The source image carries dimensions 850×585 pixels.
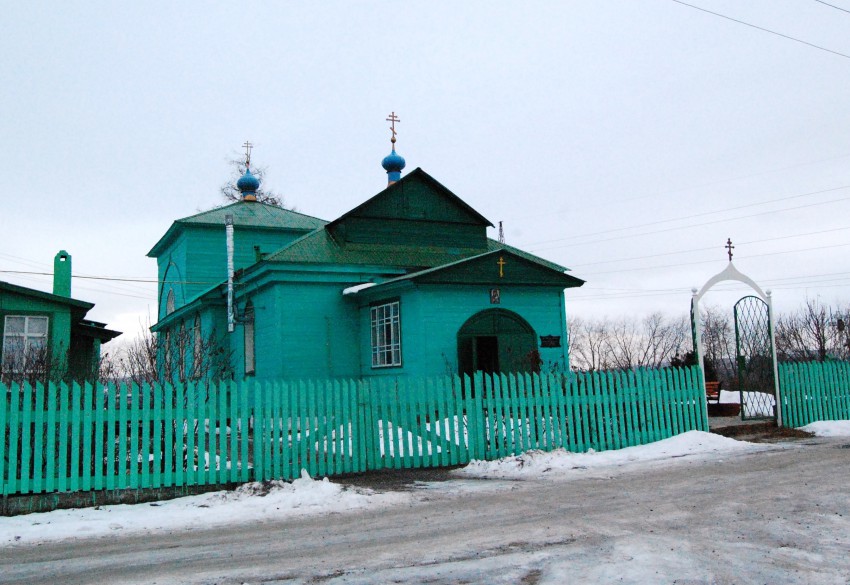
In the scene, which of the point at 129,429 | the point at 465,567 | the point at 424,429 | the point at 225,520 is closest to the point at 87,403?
the point at 129,429

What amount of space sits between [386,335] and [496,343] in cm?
272

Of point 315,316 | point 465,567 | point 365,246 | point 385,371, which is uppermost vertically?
point 365,246

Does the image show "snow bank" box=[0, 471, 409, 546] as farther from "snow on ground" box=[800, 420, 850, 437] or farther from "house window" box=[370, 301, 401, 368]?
"snow on ground" box=[800, 420, 850, 437]

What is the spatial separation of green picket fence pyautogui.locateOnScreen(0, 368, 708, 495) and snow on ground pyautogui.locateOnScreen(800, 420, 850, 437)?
292 cm

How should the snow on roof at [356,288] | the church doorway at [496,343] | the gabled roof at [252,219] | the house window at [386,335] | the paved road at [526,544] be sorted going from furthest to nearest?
the gabled roof at [252,219] → the snow on roof at [356,288] → the house window at [386,335] → the church doorway at [496,343] → the paved road at [526,544]

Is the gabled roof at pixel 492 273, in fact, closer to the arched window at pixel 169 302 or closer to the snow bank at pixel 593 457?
the snow bank at pixel 593 457

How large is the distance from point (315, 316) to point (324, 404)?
8.17 m

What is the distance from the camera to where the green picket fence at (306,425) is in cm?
963

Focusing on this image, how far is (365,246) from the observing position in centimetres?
2116

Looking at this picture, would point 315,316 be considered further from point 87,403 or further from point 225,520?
point 225,520

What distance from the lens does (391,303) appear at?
18406mm

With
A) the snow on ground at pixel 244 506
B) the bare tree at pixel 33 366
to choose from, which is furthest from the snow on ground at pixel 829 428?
the bare tree at pixel 33 366

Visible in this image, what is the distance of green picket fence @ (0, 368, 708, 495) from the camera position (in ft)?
31.6

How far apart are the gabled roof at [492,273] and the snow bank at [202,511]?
7.70m
